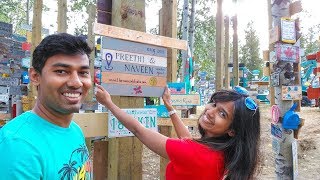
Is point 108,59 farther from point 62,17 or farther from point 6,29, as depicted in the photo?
point 62,17

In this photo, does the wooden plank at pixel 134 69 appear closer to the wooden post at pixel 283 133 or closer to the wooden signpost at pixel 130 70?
the wooden signpost at pixel 130 70

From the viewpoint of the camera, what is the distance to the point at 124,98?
2752mm

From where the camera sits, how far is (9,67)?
7234 mm

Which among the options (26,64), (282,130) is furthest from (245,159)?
(26,64)

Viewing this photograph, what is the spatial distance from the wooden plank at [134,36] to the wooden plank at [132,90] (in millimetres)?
386

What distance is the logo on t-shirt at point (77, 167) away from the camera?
143cm

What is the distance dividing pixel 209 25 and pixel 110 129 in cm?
1353

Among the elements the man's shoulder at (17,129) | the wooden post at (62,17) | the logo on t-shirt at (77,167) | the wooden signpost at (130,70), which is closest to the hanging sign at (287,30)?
the wooden signpost at (130,70)

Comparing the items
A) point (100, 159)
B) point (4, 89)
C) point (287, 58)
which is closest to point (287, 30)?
point (287, 58)

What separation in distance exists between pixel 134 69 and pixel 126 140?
63 cm

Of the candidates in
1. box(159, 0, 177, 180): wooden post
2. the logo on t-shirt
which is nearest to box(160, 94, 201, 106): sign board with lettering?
box(159, 0, 177, 180): wooden post

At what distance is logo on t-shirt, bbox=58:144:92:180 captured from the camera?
1429 mm

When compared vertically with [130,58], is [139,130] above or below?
below

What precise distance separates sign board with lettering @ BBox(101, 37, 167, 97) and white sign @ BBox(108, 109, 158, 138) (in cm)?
15
